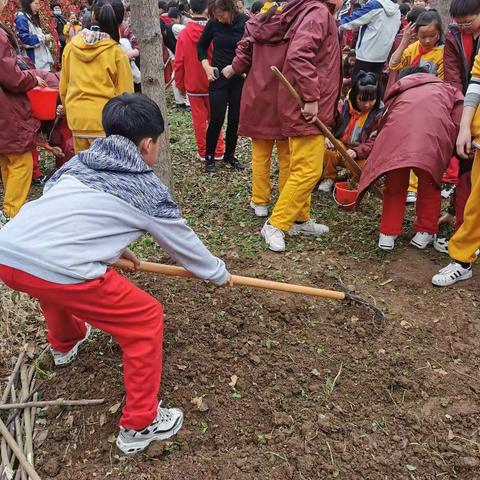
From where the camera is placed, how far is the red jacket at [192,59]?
243 inches

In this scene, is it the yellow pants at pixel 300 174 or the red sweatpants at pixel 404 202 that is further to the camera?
the yellow pants at pixel 300 174

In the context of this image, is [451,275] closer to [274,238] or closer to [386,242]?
[386,242]

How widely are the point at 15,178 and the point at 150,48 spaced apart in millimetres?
1800

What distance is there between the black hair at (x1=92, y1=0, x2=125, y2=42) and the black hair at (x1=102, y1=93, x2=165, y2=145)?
231 centimetres

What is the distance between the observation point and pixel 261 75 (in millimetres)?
4117

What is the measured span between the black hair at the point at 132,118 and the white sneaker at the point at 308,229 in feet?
8.32

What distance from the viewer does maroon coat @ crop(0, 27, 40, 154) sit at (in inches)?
161

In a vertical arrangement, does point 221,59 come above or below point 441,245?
above

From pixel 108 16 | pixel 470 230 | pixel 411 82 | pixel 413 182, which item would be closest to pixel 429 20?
pixel 413 182

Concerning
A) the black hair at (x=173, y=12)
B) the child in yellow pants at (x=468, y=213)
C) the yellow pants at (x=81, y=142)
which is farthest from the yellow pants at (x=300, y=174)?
the black hair at (x=173, y=12)

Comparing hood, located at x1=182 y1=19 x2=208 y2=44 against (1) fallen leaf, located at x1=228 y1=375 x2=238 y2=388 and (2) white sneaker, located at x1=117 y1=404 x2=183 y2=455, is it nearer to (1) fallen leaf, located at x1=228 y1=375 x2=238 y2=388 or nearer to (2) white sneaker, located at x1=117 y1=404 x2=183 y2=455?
(1) fallen leaf, located at x1=228 y1=375 x2=238 y2=388

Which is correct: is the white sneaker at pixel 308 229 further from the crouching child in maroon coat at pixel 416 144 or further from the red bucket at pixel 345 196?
the crouching child in maroon coat at pixel 416 144

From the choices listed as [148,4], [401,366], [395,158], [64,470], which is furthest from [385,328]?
[148,4]

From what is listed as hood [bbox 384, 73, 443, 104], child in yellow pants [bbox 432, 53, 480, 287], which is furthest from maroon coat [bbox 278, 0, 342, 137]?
child in yellow pants [bbox 432, 53, 480, 287]
